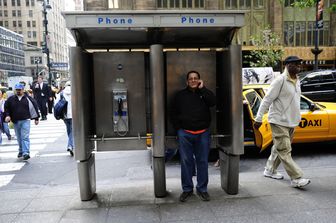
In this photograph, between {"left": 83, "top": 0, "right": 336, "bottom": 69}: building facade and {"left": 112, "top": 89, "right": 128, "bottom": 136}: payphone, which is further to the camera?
{"left": 83, "top": 0, "right": 336, "bottom": 69}: building facade

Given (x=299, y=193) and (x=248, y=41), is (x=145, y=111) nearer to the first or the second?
(x=299, y=193)

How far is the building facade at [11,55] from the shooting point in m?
104

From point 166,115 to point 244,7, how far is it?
28731mm

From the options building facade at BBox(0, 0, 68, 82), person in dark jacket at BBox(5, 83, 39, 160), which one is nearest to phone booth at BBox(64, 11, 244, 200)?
person in dark jacket at BBox(5, 83, 39, 160)

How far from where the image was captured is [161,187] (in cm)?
485

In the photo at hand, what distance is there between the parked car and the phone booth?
367 inches

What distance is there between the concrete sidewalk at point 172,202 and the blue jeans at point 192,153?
26 cm

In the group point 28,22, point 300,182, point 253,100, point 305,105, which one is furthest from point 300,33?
point 28,22

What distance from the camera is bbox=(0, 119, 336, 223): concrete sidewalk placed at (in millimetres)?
4203

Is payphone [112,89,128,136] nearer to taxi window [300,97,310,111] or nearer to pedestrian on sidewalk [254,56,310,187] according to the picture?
pedestrian on sidewalk [254,56,310,187]

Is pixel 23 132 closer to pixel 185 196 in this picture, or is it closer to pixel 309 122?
pixel 185 196

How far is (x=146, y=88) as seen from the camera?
16.9ft

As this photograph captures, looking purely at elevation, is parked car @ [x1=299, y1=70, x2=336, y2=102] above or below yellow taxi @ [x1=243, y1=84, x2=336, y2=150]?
above

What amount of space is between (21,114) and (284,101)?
6.02 m
